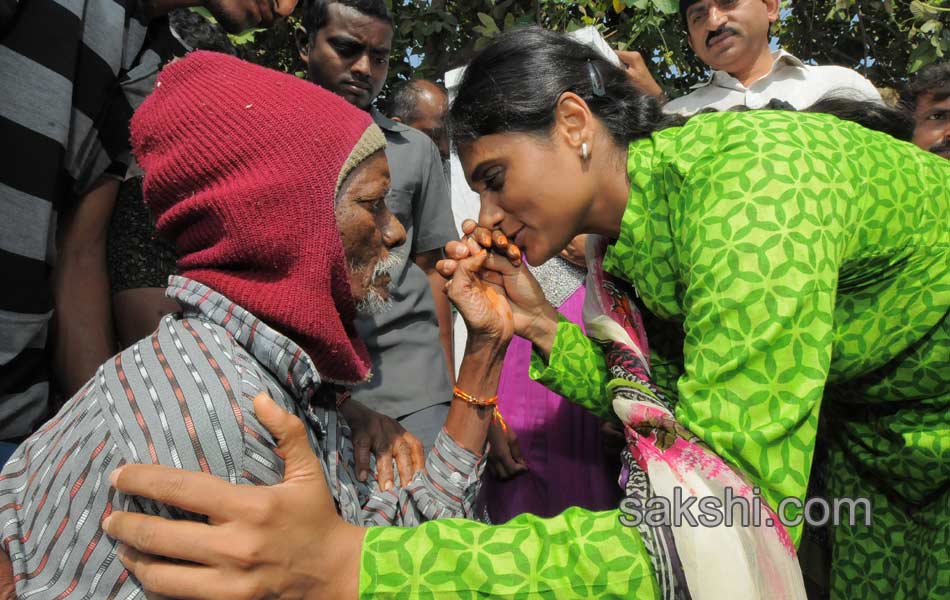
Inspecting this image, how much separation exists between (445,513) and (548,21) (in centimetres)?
419

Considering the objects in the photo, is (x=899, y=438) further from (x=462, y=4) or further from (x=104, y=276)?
(x=462, y=4)

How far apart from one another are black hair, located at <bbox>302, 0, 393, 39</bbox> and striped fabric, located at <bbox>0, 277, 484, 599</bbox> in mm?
2356

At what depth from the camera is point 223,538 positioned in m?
1.06

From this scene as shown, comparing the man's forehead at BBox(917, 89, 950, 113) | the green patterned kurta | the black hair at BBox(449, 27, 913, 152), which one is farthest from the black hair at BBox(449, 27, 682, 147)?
the man's forehead at BBox(917, 89, 950, 113)

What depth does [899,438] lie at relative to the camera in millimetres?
1802

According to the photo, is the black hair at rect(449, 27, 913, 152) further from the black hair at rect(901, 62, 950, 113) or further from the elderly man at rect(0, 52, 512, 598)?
the black hair at rect(901, 62, 950, 113)

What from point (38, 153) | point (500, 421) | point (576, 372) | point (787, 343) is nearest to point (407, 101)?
point (500, 421)

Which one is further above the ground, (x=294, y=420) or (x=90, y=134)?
(x=90, y=134)

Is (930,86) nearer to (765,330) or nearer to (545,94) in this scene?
(545,94)

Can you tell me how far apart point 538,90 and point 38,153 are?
1.31 m

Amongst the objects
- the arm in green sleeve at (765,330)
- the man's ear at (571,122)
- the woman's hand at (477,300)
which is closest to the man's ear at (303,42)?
the woman's hand at (477,300)

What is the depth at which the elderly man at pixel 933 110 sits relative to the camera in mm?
3932

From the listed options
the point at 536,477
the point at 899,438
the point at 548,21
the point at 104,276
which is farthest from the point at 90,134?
the point at 548,21

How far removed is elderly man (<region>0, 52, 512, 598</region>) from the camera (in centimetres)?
120
